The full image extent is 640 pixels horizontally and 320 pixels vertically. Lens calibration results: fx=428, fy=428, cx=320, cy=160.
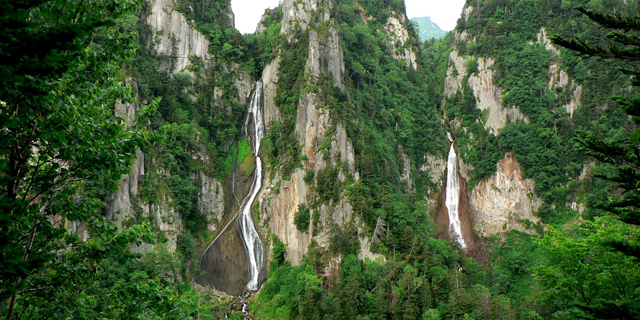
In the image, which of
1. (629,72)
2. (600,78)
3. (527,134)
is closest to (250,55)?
(527,134)

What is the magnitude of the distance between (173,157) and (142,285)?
49.1 metres

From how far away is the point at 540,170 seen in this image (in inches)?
2516

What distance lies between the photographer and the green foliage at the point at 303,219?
50031mm

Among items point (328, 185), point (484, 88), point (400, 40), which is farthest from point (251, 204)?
point (400, 40)

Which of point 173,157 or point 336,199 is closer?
point 336,199

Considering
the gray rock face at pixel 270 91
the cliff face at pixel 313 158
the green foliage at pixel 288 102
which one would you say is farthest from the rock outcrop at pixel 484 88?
the gray rock face at pixel 270 91

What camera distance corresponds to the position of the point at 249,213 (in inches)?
2200

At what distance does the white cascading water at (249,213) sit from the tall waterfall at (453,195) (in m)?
29.5

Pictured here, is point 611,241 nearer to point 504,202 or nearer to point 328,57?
point 328,57

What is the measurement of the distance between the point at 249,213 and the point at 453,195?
32.9m

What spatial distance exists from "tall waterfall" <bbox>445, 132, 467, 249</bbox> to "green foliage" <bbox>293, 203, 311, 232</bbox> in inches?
991

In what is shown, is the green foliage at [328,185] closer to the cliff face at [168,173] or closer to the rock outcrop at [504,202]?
the cliff face at [168,173]

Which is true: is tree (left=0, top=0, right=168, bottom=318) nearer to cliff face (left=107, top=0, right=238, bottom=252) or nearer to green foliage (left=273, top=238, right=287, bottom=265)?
cliff face (left=107, top=0, right=238, bottom=252)

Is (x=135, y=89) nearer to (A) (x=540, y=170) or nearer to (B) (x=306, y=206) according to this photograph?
(B) (x=306, y=206)
